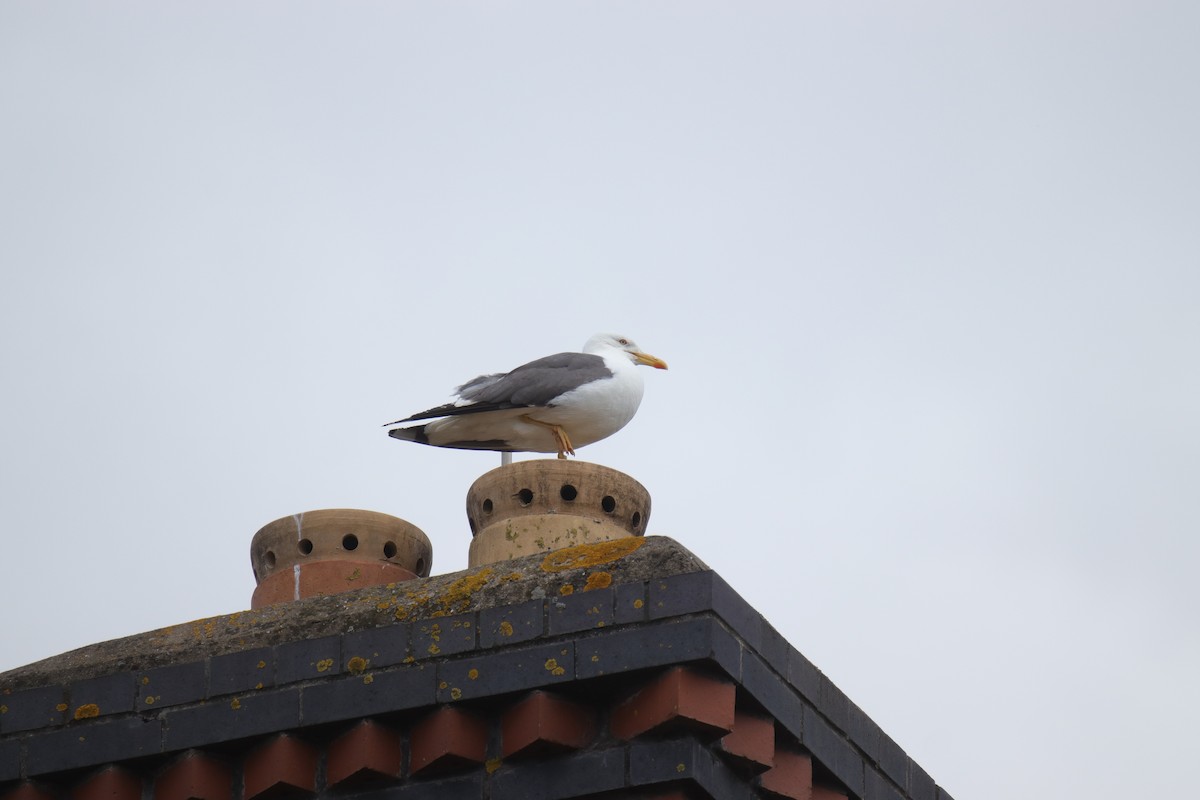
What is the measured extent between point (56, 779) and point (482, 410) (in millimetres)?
4858

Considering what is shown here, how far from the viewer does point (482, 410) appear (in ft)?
37.9

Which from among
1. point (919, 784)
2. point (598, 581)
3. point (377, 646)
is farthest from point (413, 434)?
point (598, 581)

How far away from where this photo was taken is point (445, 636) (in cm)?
672

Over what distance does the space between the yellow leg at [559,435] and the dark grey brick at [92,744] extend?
15.4ft

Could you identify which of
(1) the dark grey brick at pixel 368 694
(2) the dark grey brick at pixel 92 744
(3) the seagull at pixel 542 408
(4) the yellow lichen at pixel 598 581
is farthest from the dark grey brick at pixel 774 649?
(3) the seagull at pixel 542 408

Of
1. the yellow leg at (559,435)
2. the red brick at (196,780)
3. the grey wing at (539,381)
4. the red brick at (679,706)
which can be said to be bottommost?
the red brick at (679,706)

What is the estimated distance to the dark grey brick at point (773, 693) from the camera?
6.62 m

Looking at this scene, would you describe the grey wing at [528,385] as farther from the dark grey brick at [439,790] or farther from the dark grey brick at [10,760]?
the dark grey brick at [439,790]

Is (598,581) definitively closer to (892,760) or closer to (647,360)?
(892,760)

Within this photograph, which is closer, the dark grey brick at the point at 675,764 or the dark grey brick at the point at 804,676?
the dark grey brick at the point at 675,764

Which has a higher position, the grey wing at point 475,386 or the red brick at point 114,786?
the grey wing at point 475,386

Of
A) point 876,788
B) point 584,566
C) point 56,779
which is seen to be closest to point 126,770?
point 56,779

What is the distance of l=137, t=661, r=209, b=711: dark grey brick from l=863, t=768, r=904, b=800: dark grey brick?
259 cm

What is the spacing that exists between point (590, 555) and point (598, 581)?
17 centimetres
